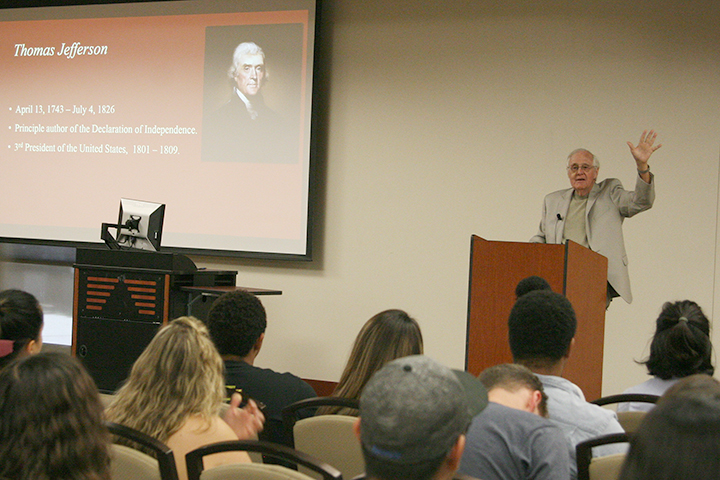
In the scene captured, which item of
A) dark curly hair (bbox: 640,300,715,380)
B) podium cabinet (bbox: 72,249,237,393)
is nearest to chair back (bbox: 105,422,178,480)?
dark curly hair (bbox: 640,300,715,380)

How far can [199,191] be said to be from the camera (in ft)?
18.9

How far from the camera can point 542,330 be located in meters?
2.05

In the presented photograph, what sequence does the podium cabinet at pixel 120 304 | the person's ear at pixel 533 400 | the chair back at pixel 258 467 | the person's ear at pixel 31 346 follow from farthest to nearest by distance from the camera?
1. the podium cabinet at pixel 120 304
2. the person's ear at pixel 31 346
3. the person's ear at pixel 533 400
4. the chair back at pixel 258 467

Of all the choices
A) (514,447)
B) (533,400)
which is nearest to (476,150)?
(533,400)

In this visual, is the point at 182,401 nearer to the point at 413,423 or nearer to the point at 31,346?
the point at 31,346

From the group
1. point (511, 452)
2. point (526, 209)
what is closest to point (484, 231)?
point (526, 209)

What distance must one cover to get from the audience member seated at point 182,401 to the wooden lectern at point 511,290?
1473 mm

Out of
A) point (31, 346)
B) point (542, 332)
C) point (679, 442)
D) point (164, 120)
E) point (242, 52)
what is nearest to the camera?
point (679, 442)

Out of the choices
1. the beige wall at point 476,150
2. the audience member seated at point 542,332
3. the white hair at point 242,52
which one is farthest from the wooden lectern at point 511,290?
the white hair at point 242,52

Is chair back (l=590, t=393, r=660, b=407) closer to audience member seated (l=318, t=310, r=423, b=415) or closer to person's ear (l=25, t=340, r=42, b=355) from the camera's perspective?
audience member seated (l=318, t=310, r=423, b=415)

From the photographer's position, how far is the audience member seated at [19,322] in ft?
7.39

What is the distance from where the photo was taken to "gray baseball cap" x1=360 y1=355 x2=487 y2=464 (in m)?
0.92

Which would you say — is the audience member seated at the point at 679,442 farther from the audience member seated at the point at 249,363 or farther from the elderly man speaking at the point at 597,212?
the elderly man speaking at the point at 597,212

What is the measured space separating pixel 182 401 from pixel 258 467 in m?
0.50
